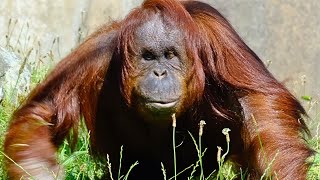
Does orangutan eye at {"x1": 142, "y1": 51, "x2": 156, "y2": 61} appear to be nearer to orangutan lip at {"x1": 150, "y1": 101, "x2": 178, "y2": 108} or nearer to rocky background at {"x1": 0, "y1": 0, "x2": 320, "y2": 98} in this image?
orangutan lip at {"x1": 150, "y1": 101, "x2": 178, "y2": 108}

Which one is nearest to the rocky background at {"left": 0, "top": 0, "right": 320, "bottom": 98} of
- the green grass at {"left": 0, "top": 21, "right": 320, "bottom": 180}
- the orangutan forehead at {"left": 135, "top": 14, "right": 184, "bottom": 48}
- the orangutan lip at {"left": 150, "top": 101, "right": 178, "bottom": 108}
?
the green grass at {"left": 0, "top": 21, "right": 320, "bottom": 180}

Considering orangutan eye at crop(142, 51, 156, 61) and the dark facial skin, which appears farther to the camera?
orangutan eye at crop(142, 51, 156, 61)

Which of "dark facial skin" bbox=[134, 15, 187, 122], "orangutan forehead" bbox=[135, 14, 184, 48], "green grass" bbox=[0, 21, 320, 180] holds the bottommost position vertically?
"green grass" bbox=[0, 21, 320, 180]

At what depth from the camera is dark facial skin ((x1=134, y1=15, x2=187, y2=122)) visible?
358 centimetres

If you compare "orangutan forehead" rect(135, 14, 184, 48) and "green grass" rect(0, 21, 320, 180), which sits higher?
"orangutan forehead" rect(135, 14, 184, 48)

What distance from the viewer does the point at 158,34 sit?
→ 3.74 m

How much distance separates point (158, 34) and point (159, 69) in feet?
0.58

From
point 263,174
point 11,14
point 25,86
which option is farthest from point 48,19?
point 263,174

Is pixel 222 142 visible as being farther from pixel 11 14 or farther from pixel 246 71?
pixel 11 14

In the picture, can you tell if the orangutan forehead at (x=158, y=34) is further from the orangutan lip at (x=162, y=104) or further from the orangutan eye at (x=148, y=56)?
the orangutan lip at (x=162, y=104)

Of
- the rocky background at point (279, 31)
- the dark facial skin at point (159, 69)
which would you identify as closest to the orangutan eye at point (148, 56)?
the dark facial skin at point (159, 69)

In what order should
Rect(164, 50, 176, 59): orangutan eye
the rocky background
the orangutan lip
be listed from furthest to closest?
the rocky background, Rect(164, 50, 176, 59): orangutan eye, the orangutan lip

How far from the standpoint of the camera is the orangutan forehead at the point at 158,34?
12.2 feet

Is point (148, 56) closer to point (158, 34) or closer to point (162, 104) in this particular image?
point (158, 34)
